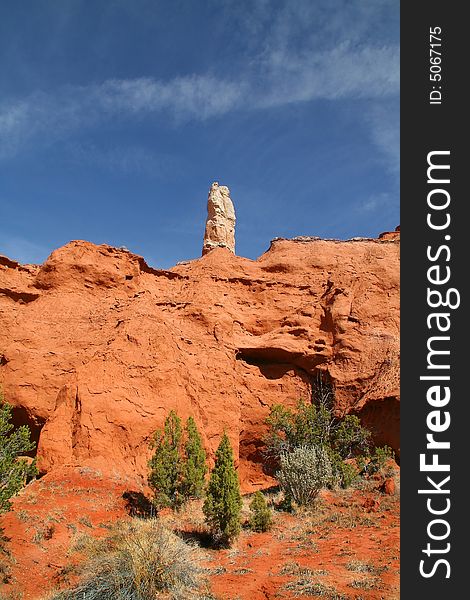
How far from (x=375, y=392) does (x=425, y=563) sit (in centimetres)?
1494

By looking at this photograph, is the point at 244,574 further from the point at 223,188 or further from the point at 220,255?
the point at 223,188

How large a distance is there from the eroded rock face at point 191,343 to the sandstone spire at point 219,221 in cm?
311

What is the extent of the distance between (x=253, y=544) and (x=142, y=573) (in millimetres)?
4296

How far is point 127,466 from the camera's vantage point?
16125mm

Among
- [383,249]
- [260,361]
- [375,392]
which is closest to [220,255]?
[260,361]

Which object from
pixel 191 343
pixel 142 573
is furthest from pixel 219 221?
pixel 142 573

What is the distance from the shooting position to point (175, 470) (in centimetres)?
1457

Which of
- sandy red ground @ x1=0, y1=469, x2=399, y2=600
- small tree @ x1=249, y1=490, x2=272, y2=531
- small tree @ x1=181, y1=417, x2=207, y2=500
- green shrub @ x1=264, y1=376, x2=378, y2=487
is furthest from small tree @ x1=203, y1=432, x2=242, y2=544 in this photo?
green shrub @ x1=264, y1=376, x2=378, y2=487

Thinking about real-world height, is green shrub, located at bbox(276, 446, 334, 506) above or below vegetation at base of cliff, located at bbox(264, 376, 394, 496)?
below

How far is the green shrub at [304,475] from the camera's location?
49.1 ft

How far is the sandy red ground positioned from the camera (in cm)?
914

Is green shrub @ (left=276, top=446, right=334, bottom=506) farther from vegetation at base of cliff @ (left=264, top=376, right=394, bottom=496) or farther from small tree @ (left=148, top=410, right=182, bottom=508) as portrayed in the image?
small tree @ (left=148, top=410, right=182, bottom=508)

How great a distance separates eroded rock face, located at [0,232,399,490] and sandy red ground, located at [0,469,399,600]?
2.02 metres

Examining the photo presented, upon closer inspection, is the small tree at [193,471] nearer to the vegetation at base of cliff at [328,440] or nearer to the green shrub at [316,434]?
the vegetation at base of cliff at [328,440]
